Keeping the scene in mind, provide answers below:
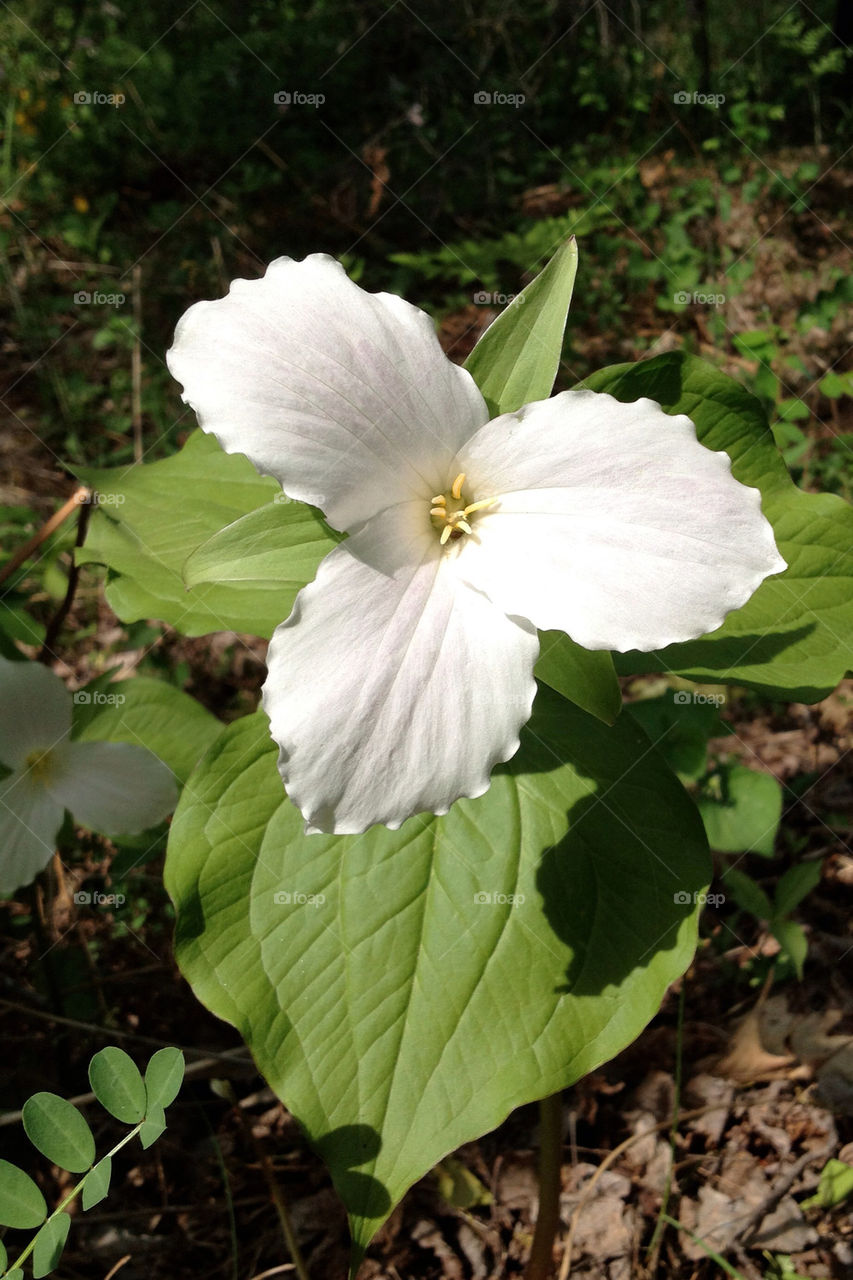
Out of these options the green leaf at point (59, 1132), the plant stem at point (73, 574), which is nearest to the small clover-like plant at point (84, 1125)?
the green leaf at point (59, 1132)

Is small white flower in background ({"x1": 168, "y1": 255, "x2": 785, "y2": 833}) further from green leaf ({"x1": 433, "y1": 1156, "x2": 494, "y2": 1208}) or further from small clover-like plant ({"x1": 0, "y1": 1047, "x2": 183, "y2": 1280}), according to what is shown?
green leaf ({"x1": 433, "y1": 1156, "x2": 494, "y2": 1208})

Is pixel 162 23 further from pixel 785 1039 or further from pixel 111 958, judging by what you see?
pixel 785 1039

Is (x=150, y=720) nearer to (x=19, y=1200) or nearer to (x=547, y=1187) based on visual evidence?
(x=19, y=1200)

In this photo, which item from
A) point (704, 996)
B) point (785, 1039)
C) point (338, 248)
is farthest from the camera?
point (338, 248)

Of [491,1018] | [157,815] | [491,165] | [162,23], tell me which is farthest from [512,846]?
[162,23]

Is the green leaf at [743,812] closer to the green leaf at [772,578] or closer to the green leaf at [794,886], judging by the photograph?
the green leaf at [794,886]
